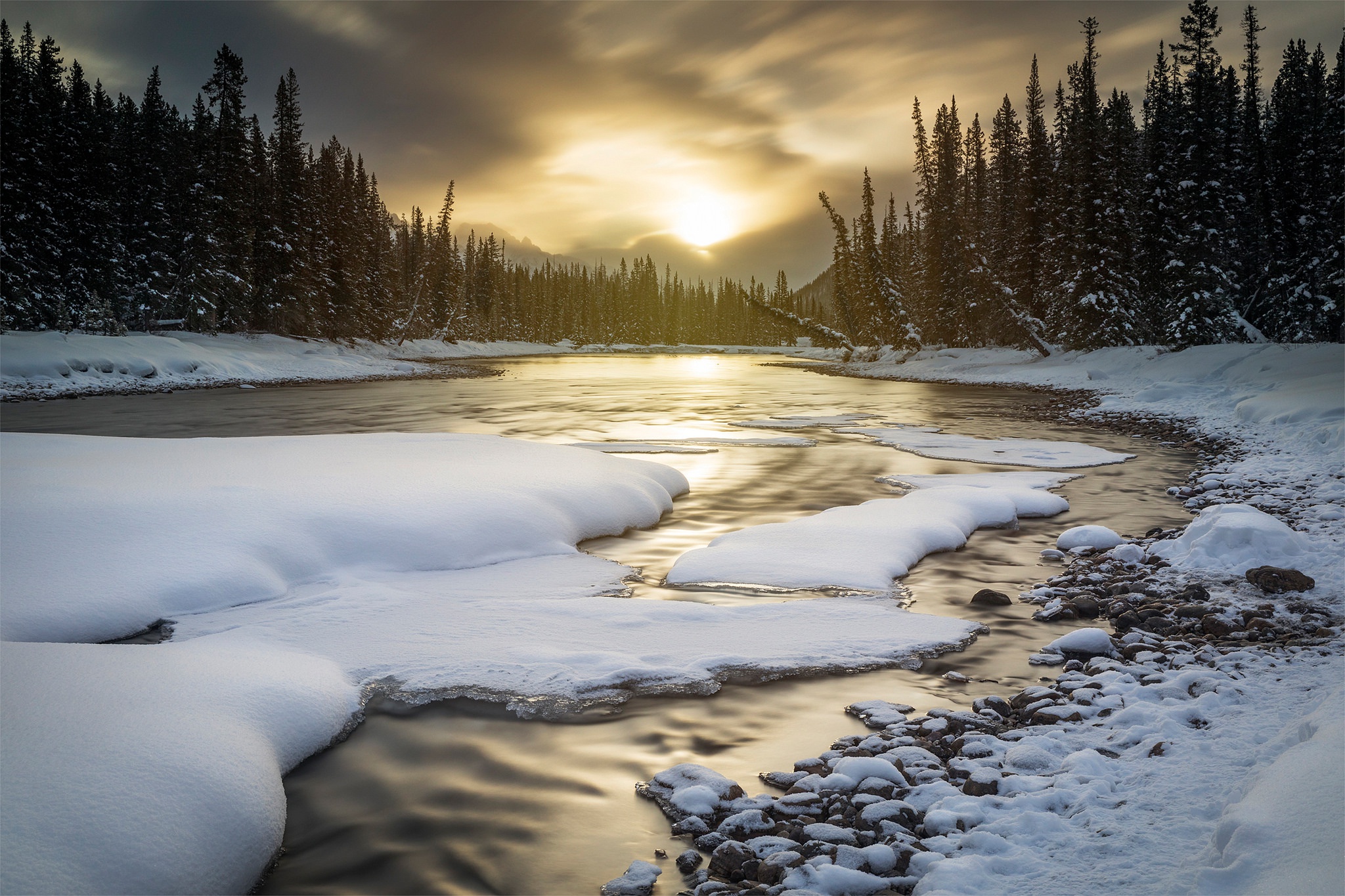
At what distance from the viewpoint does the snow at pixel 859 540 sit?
7.01m

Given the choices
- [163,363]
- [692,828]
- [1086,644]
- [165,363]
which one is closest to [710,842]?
[692,828]

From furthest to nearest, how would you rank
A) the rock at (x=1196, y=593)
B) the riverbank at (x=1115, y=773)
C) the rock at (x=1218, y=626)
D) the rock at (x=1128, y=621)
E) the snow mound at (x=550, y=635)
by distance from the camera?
1. the rock at (x=1196, y=593)
2. the rock at (x=1128, y=621)
3. the rock at (x=1218, y=626)
4. the snow mound at (x=550, y=635)
5. the riverbank at (x=1115, y=773)

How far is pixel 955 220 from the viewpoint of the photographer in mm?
49625

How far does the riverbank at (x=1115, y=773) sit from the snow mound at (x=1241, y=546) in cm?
2

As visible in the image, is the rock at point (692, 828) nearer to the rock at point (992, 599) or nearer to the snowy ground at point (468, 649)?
the snowy ground at point (468, 649)

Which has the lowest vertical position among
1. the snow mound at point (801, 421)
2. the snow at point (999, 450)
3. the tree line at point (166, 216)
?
the snow at point (999, 450)

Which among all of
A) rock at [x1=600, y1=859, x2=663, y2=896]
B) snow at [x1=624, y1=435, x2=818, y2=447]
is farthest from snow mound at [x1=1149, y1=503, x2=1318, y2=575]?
snow at [x1=624, y1=435, x2=818, y2=447]

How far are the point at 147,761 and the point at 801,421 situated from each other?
19.5 metres

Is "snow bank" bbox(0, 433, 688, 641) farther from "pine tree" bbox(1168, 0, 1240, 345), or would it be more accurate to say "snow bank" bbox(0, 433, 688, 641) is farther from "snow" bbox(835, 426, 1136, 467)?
"pine tree" bbox(1168, 0, 1240, 345)

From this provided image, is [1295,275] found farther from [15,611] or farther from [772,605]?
[15,611]

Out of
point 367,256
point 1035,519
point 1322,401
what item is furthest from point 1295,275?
point 367,256

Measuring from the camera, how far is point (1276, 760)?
131 inches

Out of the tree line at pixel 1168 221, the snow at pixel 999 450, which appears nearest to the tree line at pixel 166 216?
the tree line at pixel 1168 221

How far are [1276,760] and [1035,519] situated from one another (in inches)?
266
